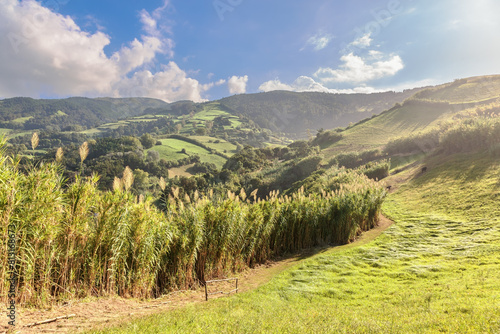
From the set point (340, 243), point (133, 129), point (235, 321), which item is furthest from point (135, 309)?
point (133, 129)

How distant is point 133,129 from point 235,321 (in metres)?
187

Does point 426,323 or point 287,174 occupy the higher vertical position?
point 287,174

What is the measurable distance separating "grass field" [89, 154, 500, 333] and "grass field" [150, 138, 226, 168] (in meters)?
76.2

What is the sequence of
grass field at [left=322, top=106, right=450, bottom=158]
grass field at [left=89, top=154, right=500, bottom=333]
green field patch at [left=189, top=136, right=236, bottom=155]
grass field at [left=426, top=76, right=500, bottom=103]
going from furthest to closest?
1. green field patch at [left=189, top=136, right=236, bottom=155]
2. grass field at [left=426, top=76, right=500, bottom=103]
3. grass field at [left=322, top=106, right=450, bottom=158]
4. grass field at [left=89, top=154, right=500, bottom=333]

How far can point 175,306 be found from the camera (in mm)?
6949

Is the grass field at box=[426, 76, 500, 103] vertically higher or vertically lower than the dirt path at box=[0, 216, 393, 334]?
higher

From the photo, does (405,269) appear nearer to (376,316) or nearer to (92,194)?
(376,316)

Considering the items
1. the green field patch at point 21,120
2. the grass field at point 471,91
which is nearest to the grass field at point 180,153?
the grass field at point 471,91

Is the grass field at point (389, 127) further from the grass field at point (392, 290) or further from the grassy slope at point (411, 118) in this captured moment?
the grass field at point (392, 290)

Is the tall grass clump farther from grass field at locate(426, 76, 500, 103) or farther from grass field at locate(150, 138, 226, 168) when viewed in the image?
grass field at locate(426, 76, 500, 103)

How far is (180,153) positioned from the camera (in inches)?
3625

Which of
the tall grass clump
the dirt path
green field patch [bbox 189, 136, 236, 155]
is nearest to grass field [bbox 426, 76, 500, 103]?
green field patch [bbox 189, 136, 236, 155]

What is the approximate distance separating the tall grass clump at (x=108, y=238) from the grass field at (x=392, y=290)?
75.7 inches

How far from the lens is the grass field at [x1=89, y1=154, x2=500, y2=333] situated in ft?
16.6
